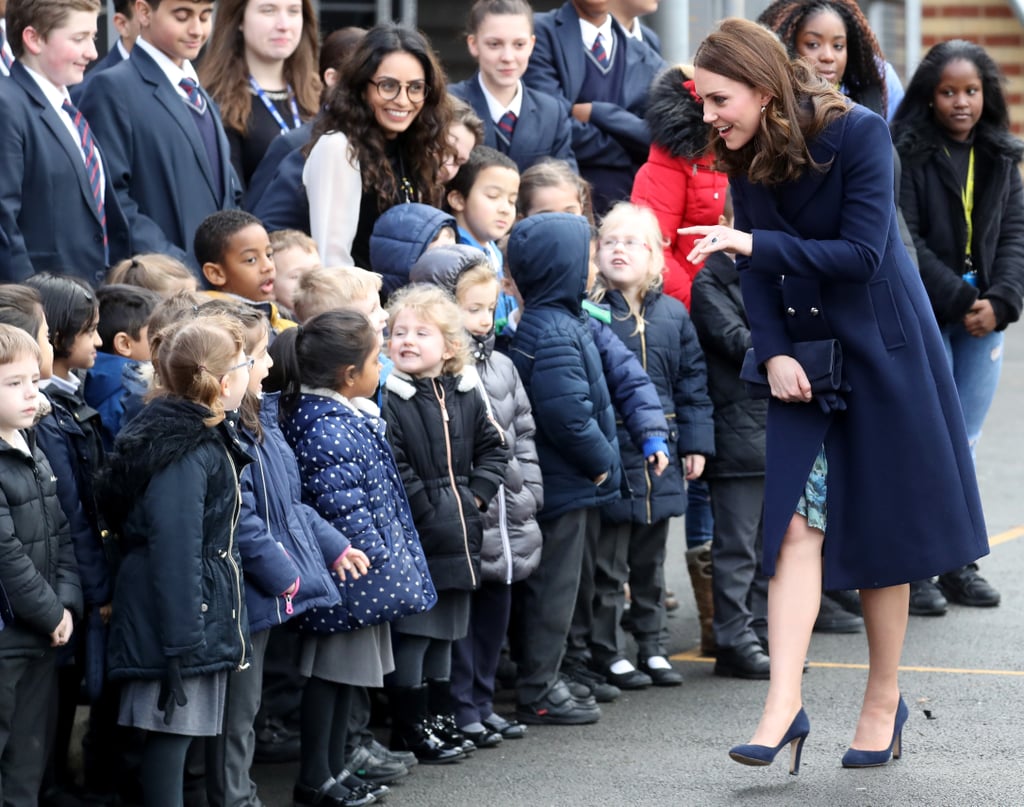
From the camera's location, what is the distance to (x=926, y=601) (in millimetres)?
7406

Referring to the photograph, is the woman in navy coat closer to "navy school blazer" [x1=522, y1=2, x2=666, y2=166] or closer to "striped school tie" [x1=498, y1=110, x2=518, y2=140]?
"striped school tie" [x1=498, y1=110, x2=518, y2=140]

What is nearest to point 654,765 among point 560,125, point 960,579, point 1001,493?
point 960,579

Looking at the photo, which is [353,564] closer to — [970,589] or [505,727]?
[505,727]

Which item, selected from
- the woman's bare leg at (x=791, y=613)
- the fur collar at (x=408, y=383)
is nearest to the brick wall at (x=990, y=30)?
the fur collar at (x=408, y=383)

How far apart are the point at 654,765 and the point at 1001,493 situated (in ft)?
16.8

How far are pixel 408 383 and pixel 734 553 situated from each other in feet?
5.60

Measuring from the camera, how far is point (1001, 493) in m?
9.95

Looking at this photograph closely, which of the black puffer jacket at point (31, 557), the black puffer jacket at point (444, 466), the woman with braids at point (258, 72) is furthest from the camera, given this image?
the woman with braids at point (258, 72)

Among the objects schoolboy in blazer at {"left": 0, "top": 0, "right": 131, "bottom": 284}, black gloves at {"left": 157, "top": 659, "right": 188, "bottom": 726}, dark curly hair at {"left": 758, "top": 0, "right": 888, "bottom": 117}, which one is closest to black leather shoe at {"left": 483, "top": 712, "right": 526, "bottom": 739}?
black gloves at {"left": 157, "top": 659, "right": 188, "bottom": 726}

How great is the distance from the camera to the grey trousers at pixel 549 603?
19.8ft

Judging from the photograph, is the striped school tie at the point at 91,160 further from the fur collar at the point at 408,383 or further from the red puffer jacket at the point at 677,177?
the red puffer jacket at the point at 677,177

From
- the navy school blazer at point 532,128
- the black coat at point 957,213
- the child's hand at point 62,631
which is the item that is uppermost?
the navy school blazer at point 532,128

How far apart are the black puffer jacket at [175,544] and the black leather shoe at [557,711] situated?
5.38ft

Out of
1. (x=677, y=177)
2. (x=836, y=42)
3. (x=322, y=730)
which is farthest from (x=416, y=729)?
(x=836, y=42)
